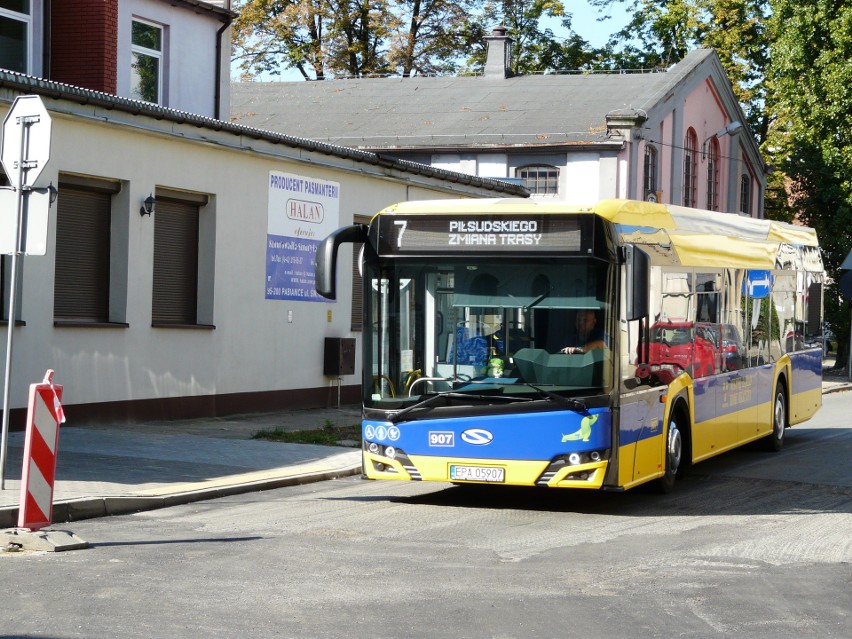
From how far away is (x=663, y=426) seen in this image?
12.6 m

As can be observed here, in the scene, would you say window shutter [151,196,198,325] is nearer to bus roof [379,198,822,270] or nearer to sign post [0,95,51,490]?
bus roof [379,198,822,270]

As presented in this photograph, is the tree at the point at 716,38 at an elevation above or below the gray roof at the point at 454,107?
above

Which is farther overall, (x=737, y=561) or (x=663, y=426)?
(x=663, y=426)

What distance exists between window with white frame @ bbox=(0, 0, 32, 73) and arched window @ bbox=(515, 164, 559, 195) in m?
18.6

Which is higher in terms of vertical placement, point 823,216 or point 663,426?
point 823,216

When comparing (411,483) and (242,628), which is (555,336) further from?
(242,628)

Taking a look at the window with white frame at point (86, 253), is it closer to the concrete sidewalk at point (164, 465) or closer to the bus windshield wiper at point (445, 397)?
the concrete sidewalk at point (164, 465)

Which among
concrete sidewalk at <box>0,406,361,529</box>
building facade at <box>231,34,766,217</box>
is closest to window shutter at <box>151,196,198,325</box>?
concrete sidewalk at <box>0,406,361,529</box>

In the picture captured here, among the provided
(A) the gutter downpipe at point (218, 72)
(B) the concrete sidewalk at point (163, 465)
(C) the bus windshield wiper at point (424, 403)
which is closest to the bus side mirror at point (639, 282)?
(C) the bus windshield wiper at point (424, 403)

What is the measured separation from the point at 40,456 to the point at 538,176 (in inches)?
1141

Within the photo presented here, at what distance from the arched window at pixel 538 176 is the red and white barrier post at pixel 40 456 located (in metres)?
28.7

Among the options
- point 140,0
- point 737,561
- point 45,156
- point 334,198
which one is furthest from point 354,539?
point 140,0

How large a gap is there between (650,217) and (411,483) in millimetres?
3675

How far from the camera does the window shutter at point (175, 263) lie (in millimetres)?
19359
